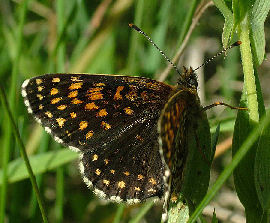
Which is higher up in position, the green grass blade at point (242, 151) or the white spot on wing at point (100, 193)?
the green grass blade at point (242, 151)

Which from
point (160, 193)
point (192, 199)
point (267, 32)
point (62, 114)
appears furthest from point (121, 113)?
point (267, 32)

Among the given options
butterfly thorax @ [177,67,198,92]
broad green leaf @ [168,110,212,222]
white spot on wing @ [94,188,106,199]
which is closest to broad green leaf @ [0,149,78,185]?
white spot on wing @ [94,188,106,199]

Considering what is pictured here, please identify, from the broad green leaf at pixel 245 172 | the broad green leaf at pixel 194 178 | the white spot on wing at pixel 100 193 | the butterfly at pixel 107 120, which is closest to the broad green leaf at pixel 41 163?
the butterfly at pixel 107 120

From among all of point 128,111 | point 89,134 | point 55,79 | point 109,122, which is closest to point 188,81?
point 128,111

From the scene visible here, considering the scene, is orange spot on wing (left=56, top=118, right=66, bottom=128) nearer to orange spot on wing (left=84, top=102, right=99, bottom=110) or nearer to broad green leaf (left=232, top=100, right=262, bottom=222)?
orange spot on wing (left=84, top=102, right=99, bottom=110)

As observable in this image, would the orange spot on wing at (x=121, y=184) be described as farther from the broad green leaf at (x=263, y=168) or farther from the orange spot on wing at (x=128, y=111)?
the broad green leaf at (x=263, y=168)

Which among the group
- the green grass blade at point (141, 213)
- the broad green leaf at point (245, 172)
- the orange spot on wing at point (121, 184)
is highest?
the broad green leaf at point (245, 172)
